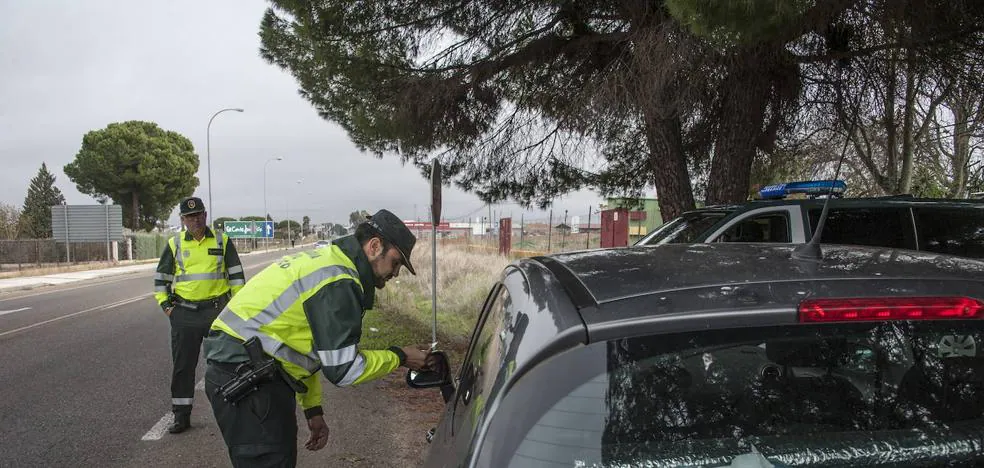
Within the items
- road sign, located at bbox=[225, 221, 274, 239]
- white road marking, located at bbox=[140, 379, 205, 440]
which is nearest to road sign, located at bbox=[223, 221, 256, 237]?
road sign, located at bbox=[225, 221, 274, 239]

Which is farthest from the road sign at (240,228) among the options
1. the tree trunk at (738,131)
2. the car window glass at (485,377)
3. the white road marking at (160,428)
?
the car window glass at (485,377)

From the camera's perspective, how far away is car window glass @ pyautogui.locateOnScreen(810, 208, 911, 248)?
187 inches

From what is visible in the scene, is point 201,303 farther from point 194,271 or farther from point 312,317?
point 312,317

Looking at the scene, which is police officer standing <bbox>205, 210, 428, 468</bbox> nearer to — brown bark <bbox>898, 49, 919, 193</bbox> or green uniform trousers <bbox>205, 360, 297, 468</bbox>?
green uniform trousers <bbox>205, 360, 297, 468</bbox>

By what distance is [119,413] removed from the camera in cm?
519

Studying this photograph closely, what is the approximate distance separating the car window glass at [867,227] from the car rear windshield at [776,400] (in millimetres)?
3840

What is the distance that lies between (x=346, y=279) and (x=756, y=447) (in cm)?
152

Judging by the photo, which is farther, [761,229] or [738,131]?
[738,131]

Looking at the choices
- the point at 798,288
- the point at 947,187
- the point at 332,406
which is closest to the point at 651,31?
the point at 332,406

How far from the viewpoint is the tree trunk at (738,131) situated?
264 inches

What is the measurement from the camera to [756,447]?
118cm

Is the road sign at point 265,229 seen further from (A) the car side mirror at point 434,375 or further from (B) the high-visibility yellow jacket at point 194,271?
(A) the car side mirror at point 434,375

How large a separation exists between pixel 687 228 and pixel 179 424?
4.76 m

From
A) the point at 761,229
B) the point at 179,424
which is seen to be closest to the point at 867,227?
the point at 761,229
